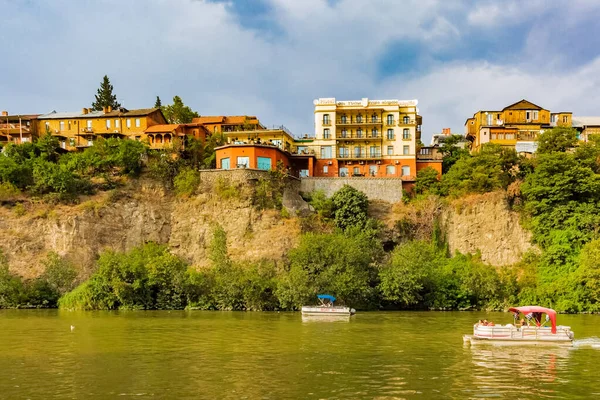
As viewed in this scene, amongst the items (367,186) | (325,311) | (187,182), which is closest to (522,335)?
(325,311)

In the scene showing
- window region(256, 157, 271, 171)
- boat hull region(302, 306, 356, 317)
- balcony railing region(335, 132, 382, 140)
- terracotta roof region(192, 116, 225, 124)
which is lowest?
boat hull region(302, 306, 356, 317)

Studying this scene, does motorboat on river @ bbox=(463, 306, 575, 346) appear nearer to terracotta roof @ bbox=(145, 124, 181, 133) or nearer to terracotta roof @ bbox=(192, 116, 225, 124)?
terracotta roof @ bbox=(145, 124, 181, 133)

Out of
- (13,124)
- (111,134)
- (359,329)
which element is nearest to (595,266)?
(359,329)

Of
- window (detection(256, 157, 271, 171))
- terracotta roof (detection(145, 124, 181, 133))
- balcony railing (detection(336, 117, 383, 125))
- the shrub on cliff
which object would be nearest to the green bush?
window (detection(256, 157, 271, 171))

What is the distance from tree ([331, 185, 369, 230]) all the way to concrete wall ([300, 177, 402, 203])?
383 centimetres

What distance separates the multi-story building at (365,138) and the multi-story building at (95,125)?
25690mm

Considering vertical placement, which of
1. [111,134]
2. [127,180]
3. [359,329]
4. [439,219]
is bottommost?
[359,329]

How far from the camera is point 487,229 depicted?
71000 millimetres

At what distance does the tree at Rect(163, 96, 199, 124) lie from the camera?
322 ft

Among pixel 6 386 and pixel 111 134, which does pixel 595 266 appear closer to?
pixel 6 386

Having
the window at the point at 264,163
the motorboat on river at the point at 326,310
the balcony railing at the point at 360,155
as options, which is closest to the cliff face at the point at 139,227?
the window at the point at 264,163

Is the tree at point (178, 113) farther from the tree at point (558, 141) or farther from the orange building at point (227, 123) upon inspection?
the tree at point (558, 141)

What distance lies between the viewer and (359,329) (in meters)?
44.1

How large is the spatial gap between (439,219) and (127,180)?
4000cm
